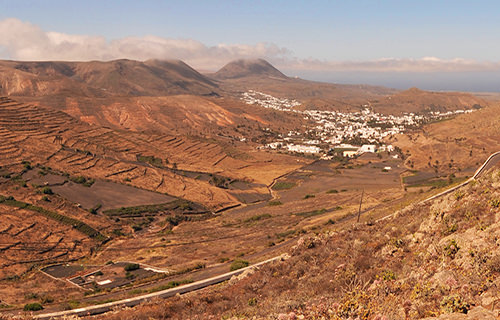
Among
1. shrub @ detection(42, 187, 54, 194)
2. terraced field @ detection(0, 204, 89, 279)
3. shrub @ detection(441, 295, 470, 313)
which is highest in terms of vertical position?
shrub @ detection(441, 295, 470, 313)

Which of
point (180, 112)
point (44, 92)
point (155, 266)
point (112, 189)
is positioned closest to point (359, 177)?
point (112, 189)

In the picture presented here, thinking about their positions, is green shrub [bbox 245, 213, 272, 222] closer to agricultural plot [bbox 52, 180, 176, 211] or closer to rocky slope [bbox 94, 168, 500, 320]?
agricultural plot [bbox 52, 180, 176, 211]

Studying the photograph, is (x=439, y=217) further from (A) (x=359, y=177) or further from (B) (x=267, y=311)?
(A) (x=359, y=177)

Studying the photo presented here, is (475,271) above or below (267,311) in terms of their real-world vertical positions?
above

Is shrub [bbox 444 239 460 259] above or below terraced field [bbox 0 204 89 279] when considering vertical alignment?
above

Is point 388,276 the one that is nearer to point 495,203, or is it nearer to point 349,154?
→ point 495,203

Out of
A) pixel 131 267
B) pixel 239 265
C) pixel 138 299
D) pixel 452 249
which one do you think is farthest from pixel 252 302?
pixel 131 267

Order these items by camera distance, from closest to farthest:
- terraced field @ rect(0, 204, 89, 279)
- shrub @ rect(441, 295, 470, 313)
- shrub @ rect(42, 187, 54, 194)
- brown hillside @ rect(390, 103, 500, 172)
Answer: shrub @ rect(441, 295, 470, 313)
terraced field @ rect(0, 204, 89, 279)
shrub @ rect(42, 187, 54, 194)
brown hillside @ rect(390, 103, 500, 172)

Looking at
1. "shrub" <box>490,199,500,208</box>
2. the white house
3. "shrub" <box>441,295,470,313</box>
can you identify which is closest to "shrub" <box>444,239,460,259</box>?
"shrub" <box>441,295,470,313</box>

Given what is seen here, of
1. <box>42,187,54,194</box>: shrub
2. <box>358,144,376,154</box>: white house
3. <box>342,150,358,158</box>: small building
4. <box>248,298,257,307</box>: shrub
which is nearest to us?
<box>248,298,257,307</box>: shrub

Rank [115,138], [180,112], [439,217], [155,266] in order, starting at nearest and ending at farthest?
1. [439,217]
2. [155,266]
3. [115,138]
4. [180,112]

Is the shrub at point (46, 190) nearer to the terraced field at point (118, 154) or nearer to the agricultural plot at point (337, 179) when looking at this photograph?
the terraced field at point (118, 154)
